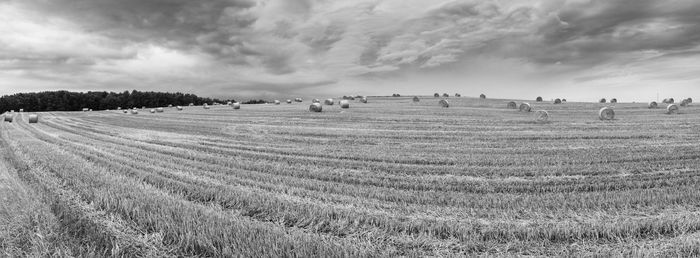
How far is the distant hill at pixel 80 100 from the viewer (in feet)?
349

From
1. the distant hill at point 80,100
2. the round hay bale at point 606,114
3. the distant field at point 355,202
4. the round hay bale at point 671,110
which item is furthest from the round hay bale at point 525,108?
the distant hill at point 80,100

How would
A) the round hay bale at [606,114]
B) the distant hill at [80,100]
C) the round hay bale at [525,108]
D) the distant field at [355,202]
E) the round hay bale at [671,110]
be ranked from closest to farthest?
the distant field at [355,202], the round hay bale at [606,114], the round hay bale at [671,110], the round hay bale at [525,108], the distant hill at [80,100]

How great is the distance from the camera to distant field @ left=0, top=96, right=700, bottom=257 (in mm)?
4621

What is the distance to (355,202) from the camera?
6711 millimetres

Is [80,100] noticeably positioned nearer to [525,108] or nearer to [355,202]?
[525,108]

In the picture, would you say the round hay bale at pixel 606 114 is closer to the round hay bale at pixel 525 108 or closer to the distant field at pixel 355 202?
the round hay bale at pixel 525 108

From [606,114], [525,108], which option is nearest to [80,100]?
[525,108]

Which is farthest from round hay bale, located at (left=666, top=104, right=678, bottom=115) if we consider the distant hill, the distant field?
the distant hill

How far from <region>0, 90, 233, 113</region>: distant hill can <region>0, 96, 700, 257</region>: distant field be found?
10018cm

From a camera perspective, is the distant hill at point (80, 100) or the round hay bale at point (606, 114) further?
the distant hill at point (80, 100)

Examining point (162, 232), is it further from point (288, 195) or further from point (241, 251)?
point (288, 195)

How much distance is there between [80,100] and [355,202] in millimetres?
127665

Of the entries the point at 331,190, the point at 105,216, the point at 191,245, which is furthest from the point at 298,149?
the point at 191,245

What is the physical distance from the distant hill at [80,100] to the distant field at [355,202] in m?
100
